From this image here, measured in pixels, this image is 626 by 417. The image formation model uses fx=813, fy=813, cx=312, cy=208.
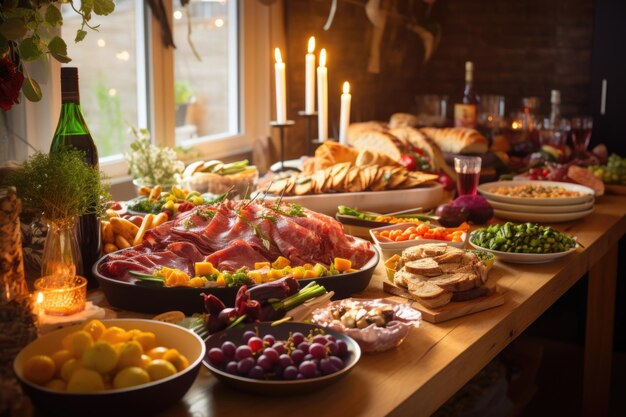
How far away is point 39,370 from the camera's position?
1.10 metres

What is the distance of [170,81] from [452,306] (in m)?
1.97

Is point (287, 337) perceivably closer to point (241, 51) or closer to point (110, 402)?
point (110, 402)

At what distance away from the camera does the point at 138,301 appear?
5.19ft

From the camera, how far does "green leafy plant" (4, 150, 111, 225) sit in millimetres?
1555

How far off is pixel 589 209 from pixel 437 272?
1.11m

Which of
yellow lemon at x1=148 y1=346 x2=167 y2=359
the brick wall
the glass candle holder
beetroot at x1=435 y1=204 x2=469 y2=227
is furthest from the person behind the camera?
the brick wall

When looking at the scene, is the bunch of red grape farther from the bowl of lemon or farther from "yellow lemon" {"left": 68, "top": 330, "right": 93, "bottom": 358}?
"yellow lemon" {"left": 68, "top": 330, "right": 93, "bottom": 358}

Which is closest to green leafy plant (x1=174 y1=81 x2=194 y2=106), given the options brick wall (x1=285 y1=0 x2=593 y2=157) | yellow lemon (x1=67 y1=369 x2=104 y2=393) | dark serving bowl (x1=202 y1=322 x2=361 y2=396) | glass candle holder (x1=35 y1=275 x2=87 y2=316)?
brick wall (x1=285 y1=0 x2=593 y2=157)

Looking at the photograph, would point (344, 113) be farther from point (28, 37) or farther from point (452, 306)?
point (28, 37)

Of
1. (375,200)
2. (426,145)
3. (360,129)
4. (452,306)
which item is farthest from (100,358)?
(360,129)

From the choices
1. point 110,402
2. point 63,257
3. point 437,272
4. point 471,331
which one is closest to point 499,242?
point 437,272

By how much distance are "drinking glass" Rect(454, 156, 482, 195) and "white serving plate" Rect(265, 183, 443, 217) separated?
0.26 feet

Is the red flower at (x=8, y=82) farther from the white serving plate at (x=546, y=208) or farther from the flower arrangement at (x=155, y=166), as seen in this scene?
the white serving plate at (x=546, y=208)

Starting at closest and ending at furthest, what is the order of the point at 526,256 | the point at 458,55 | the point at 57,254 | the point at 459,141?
the point at 57,254 → the point at 526,256 → the point at 459,141 → the point at 458,55
